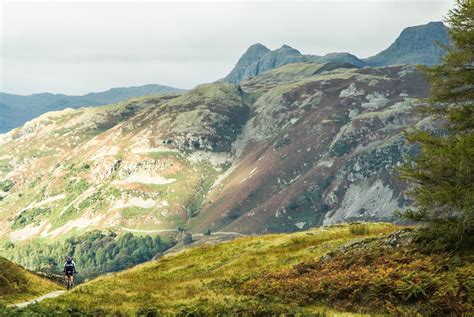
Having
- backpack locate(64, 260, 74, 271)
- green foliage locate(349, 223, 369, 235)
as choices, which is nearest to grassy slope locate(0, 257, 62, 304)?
backpack locate(64, 260, 74, 271)

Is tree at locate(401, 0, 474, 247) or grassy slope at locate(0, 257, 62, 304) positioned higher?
tree at locate(401, 0, 474, 247)

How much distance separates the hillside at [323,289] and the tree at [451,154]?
2.03 m

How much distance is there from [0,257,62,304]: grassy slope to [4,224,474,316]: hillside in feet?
20.2

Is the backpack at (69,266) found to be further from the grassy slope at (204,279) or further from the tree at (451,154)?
the tree at (451,154)

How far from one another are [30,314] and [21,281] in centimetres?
2089

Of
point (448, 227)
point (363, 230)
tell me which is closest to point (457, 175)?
point (448, 227)

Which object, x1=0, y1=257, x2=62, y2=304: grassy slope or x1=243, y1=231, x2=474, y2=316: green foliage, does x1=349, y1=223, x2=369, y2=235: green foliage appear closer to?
x1=243, y1=231, x2=474, y2=316: green foliage

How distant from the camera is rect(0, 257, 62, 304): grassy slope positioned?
35.2 meters

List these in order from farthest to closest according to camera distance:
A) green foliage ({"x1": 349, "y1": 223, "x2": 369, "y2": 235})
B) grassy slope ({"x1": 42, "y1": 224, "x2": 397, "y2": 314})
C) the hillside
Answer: green foliage ({"x1": 349, "y1": 223, "x2": 369, "y2": 235})
grassy slope ({"x1": 42, "y1": 224, "x2": 397, "y2": 314})
the hillside

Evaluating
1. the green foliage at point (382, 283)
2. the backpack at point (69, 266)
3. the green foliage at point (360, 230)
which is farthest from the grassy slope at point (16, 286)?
the green foliage at point (360, 230)

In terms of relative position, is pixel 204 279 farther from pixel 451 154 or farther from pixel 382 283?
pixel 451 154

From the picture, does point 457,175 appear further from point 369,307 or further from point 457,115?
point 369,307

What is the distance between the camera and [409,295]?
19766mm

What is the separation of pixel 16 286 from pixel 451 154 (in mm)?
33541
